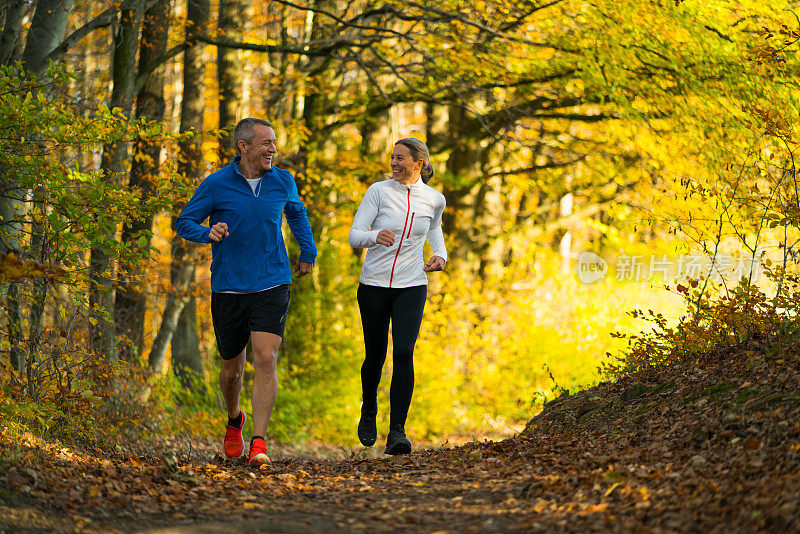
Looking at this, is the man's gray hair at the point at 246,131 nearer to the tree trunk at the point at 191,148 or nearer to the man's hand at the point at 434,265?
the man's hand at the point at 434,265

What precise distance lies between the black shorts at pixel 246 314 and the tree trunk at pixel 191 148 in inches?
219

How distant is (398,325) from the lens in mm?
6828

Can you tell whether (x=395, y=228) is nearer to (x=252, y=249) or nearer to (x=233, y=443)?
(x=252, y=249)

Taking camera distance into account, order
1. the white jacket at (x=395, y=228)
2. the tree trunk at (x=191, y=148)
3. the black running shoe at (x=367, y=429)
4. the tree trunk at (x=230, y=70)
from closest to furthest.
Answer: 1. the white jacket at (x=395, y=228)
2. the black running shoe at (x=367, y=429)
3. the tree trunk at (x=191, y=148)
4. the tree trunk at (x=230, y=70)

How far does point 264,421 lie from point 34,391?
1.55 meters

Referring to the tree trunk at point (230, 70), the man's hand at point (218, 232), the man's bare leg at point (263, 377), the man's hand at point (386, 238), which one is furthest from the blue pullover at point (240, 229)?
the tree trunk at point (230, 70)

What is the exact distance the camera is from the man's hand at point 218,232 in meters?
5.77

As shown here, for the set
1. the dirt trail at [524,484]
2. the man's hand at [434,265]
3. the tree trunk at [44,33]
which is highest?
the tree trunk at [44,33]

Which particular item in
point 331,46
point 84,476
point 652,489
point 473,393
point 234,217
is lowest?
point 473,393

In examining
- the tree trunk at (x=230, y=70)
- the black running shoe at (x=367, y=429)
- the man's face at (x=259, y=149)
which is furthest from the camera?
the tree trunk at (x=230, y=70)

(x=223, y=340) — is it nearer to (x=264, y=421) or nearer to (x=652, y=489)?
(x=264, y=421)

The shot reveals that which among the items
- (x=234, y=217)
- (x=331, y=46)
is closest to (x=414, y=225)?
(x=234, y=217)

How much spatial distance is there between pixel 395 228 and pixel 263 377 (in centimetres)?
153

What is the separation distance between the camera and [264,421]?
599 centimetres
